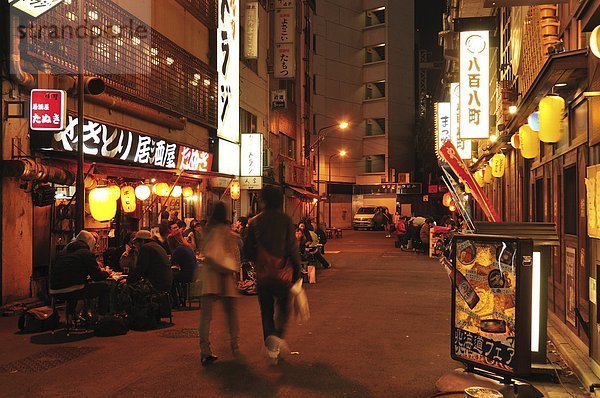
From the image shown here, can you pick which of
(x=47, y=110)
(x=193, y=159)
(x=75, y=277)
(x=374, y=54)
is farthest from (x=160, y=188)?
(x=374, y=54)

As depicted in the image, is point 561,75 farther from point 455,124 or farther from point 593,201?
point 455,124

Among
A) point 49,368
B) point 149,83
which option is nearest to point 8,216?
point 49,368

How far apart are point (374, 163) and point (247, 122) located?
35.8 m

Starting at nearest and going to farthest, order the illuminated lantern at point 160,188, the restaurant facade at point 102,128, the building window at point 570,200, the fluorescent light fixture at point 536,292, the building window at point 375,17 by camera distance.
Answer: the fluorescent light fixture at point 536,292
the building window at point 570,200
the restaurant facade at point 102,128
the illuminated lantern at point 160,188
the building window at point 375,17

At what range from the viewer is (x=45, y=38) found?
13.1 metres

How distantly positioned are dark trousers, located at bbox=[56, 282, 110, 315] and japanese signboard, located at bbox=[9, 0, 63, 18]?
19.9ft

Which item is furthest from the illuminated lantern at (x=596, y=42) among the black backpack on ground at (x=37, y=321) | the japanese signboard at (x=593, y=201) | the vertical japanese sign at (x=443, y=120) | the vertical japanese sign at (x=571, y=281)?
the vertical japanese sign at (x=443, y=120)

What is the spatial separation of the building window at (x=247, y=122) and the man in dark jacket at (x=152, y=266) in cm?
1776

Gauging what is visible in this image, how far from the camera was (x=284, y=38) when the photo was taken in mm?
32594

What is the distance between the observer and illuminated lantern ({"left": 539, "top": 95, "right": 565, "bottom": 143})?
9.67 meters

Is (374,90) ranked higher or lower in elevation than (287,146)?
higher

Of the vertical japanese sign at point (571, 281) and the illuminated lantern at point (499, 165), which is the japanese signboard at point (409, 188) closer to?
the illuminated lantern at point (499, 165)

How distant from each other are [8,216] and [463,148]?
21.3 m

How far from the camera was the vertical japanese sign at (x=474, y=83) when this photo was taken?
18.9 m
